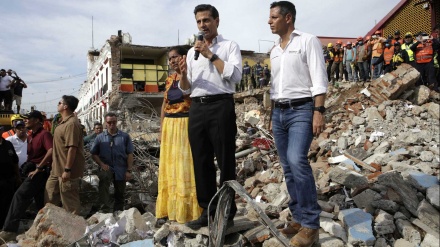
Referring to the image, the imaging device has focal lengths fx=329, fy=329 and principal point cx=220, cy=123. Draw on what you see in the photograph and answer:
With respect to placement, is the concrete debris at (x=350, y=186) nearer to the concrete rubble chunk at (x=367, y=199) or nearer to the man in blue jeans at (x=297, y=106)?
the concrete rubble chunk at (x=367, y=199)

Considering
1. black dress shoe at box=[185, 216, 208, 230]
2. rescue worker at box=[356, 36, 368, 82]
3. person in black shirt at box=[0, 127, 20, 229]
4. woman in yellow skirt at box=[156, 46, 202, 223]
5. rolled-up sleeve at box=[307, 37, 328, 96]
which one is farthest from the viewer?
rescue worker at box=[356, 36, 368, 82]

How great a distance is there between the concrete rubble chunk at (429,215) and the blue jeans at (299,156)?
968 millimetres

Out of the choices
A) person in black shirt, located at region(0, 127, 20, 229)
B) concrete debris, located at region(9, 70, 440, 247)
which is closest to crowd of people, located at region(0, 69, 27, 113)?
concrete debris, located at region(9, 70, 440, 247)

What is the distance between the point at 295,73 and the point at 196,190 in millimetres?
1333

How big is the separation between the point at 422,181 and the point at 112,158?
4390 mm

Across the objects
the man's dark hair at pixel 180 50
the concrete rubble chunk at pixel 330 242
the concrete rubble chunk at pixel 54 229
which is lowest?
the concrete rubble chunk at pixel 54 229

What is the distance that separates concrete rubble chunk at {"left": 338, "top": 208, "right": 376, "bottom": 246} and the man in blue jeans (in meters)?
0.34

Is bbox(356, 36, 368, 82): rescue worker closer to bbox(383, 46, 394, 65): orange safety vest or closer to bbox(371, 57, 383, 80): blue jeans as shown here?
bbox(371, 57, 383, 80): blue jeans

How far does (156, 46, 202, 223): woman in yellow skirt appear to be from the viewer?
120 inches

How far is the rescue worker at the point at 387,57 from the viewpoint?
31.4ft

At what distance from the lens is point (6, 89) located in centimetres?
980

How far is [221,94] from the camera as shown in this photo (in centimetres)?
279

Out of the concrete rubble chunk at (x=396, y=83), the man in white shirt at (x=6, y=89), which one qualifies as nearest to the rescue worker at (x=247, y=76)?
the concrete rubble chunk at (x=396, y=83)

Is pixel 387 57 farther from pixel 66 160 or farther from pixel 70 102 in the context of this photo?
pixel 66 160
